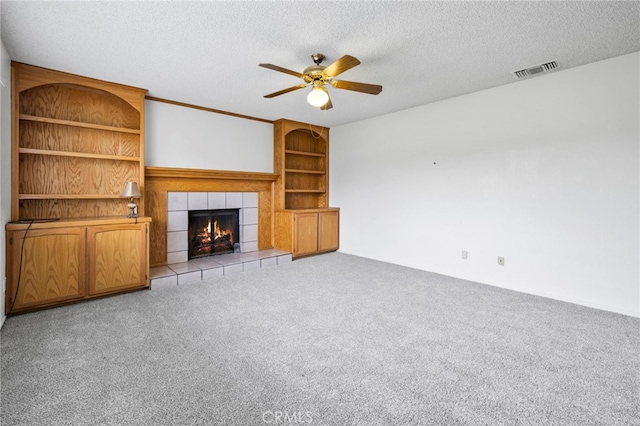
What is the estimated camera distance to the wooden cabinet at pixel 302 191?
5.36 m

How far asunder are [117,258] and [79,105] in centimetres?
188

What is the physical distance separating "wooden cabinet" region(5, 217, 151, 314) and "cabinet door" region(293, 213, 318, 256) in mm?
2315

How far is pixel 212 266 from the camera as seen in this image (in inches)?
169

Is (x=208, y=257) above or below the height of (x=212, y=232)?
below

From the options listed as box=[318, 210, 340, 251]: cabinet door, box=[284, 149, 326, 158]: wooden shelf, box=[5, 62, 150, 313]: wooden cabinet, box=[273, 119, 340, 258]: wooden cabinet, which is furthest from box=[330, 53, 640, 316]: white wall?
box=[5, 62, 150, 313]: wooden cabinet

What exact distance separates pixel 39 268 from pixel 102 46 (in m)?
2.15

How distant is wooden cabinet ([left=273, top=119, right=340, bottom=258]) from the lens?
5.36m

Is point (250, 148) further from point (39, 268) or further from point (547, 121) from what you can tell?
point (547, 121)

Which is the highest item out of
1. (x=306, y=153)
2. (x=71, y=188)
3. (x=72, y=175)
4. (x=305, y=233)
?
(x=306, y=153)

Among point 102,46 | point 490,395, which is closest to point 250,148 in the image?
point 102,46

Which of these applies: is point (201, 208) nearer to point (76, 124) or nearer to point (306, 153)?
point (76, 124)

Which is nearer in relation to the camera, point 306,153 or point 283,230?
point 283,230

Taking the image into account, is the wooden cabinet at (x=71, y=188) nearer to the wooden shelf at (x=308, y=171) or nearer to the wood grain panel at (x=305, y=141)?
the wooden shelf at (x=308, y=171)

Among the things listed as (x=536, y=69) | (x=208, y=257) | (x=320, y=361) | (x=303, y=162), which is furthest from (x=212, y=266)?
(x=536, y=69)
